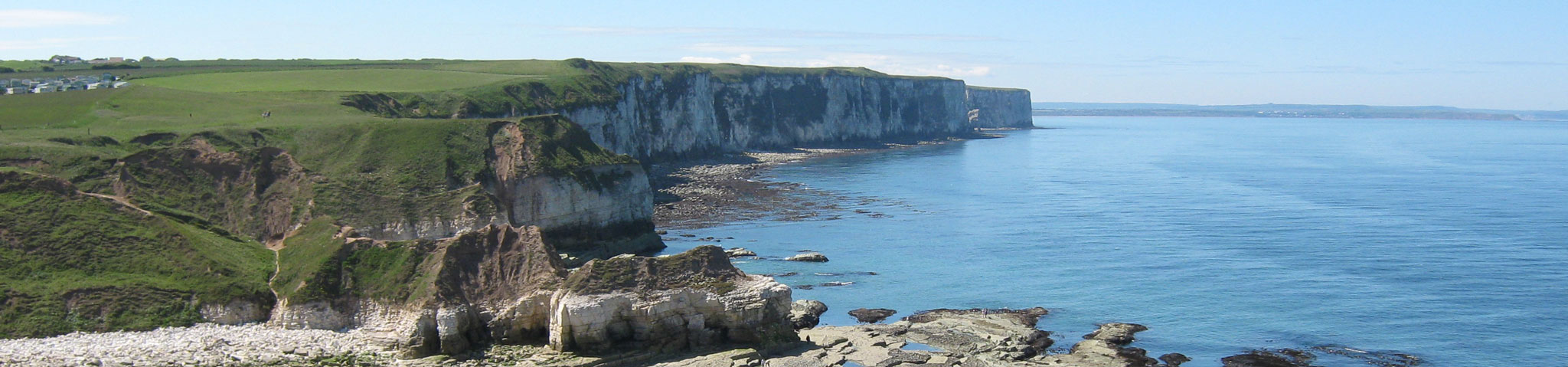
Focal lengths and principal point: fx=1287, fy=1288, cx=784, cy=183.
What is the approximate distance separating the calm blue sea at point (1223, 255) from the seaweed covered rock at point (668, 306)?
9.02m

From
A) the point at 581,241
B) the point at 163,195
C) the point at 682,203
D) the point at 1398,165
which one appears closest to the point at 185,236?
the point at 163,195

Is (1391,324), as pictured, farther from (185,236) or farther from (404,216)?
(185,236)

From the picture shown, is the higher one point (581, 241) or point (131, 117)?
point (131, 117)

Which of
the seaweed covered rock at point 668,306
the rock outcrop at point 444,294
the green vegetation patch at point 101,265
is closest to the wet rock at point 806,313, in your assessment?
the seaweed covered rock at point 668,306

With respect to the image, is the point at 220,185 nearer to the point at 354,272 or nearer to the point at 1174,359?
the point at 354,272

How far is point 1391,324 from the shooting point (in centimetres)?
5056

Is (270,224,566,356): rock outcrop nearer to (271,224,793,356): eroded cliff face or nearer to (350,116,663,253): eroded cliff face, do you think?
(271,224,793,356): eroded cliff face

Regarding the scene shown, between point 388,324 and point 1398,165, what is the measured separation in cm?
13419

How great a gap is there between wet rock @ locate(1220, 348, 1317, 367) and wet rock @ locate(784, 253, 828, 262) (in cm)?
2671

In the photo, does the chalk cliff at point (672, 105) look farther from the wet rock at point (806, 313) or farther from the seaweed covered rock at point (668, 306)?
the seaweed covered rock at point (668, 306)

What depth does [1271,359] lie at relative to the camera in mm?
45062

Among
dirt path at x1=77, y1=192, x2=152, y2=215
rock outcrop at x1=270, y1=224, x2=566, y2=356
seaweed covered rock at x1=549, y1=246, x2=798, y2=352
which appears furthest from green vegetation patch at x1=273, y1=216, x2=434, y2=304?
dirt path at x1=77, y1=192, x2=152, y2=215

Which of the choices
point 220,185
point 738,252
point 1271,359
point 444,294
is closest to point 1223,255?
point 1271,359

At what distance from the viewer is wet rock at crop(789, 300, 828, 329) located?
49.6 meters
